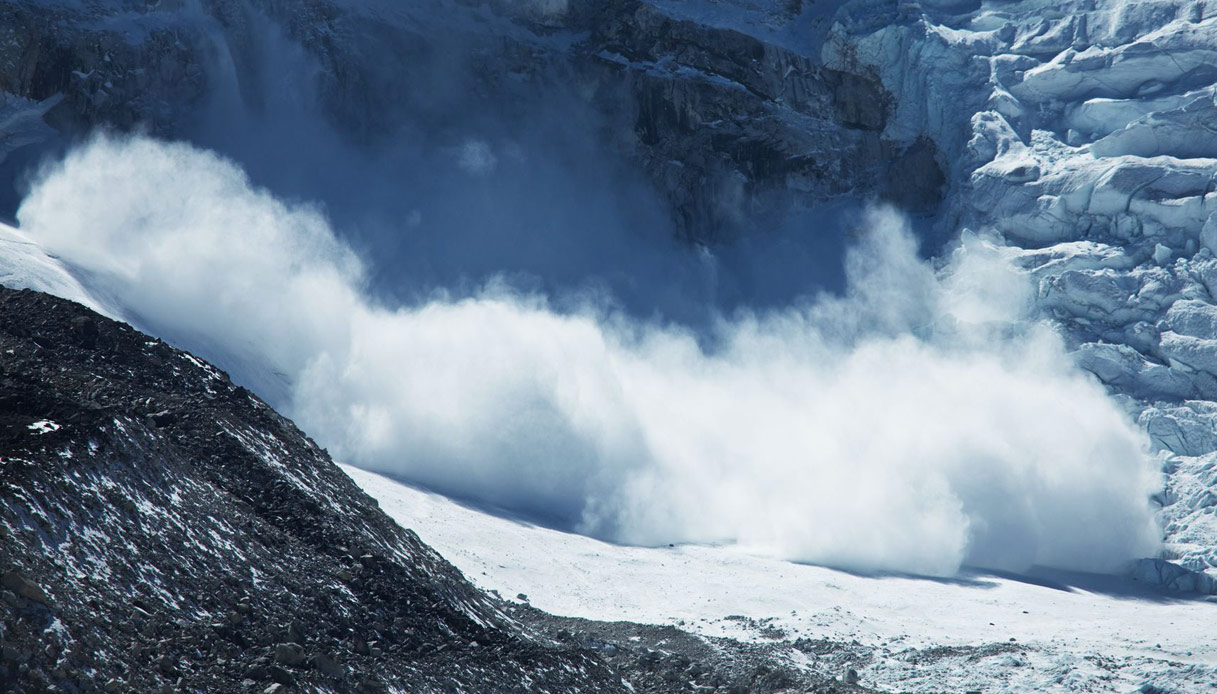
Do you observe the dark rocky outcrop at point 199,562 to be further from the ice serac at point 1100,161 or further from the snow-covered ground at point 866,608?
the ice serac at point 1100,161

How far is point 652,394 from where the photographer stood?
63.1 meters

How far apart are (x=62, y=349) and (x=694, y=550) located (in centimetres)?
2574

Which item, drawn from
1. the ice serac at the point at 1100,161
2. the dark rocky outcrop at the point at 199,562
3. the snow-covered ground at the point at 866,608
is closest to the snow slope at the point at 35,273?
the snow-covered ground at the point at 866,608

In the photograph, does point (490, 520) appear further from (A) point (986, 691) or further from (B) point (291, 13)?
(B) point (291, 13)

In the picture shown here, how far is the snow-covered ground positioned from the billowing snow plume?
124 inches

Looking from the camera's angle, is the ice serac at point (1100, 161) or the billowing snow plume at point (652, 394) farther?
the ice serac at point (1100, 161)

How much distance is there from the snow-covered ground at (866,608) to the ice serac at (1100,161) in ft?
29.4

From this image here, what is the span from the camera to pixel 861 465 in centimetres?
5666

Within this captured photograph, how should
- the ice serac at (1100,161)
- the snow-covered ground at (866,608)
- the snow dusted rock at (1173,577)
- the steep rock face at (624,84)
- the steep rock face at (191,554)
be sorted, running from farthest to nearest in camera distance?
the steep rock face at (624,84)
the ice serac at (1100,161)
the snow dusted rock at (1173,577)
the snow-covered ground at (866,608)
the steep rock face at (191,554)

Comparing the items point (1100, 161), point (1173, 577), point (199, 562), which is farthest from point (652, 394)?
point (199, 562)

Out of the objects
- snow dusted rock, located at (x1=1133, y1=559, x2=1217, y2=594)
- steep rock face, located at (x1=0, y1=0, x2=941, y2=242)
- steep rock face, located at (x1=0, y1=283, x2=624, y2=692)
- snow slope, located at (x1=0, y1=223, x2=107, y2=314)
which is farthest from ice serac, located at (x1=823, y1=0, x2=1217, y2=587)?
snow slope, located at (x1=0, y1=223, x2=107, y2=314)

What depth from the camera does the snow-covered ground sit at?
38.0 metres

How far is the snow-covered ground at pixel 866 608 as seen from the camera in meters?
38.0

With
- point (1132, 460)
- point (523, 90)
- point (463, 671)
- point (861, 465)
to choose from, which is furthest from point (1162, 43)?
point (463, 671)
